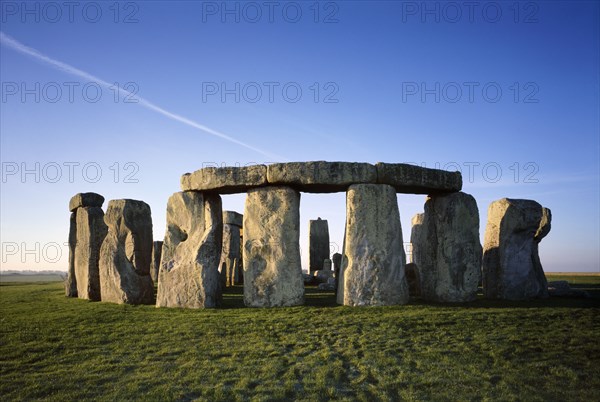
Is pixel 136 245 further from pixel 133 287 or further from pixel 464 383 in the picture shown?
pixel 464 383

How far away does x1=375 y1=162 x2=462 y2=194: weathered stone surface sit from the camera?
9828 mm

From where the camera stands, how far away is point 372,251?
9.55m

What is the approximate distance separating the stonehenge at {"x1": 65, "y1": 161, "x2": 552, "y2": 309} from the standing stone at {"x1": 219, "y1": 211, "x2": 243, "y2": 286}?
586cm

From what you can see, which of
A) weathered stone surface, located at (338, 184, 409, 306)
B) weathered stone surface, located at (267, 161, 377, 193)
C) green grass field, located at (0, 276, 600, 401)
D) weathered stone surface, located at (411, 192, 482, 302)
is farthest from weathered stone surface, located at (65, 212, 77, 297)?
weathered stone surface, located at (411, 192, 482, 302)

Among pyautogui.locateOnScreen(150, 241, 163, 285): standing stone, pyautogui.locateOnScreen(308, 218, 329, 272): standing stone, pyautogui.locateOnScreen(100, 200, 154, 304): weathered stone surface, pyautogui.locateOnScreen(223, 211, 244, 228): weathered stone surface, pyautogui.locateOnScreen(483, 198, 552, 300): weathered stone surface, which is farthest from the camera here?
pyautogui.locateOnScreen(308, 218, 329, 272): standing stone

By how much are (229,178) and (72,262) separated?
602 centimetres

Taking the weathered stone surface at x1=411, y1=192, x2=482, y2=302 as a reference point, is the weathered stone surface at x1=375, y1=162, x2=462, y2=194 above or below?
above

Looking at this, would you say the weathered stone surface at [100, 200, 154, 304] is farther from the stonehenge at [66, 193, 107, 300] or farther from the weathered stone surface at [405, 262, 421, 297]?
the weathered stone surface at [405, 262, 421, 297]

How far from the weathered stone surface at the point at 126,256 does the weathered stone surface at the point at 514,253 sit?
25.8 feet

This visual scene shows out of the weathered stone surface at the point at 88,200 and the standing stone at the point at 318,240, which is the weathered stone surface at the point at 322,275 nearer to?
A: the standing stone at the point at 318,240

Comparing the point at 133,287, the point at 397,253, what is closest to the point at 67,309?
the point at 133,287

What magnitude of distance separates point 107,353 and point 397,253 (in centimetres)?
561

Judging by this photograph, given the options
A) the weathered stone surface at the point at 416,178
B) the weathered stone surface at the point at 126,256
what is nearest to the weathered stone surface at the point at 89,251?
the weathered stone surface at the point at 126,256

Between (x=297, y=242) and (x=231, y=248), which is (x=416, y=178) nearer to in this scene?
(x=297, y=242)
